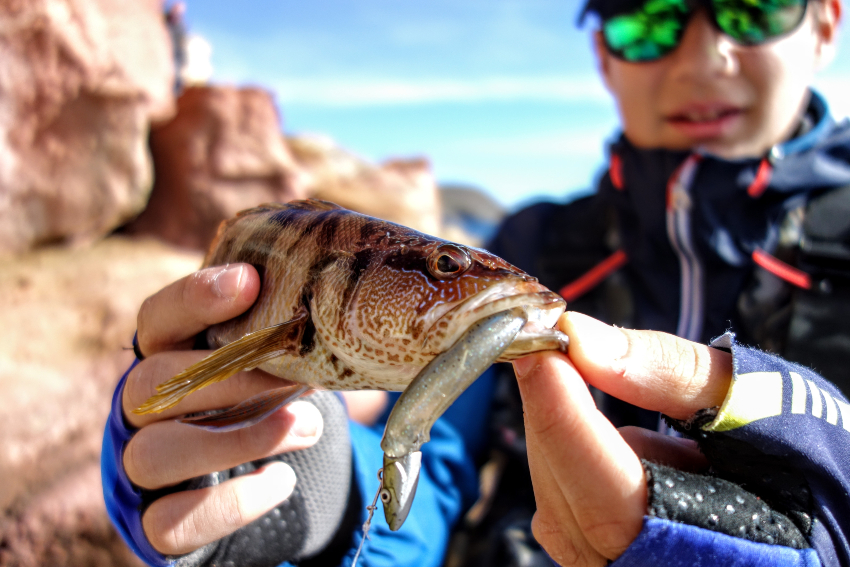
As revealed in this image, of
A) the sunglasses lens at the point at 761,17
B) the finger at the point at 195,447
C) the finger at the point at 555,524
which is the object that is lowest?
the finger at the point at 195,447

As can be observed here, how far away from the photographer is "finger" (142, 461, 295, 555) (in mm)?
1505

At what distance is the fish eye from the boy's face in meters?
1.99

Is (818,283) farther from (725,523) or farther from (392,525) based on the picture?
(392,525)

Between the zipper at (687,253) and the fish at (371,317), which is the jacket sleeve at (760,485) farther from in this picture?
the zipper at (687,253)

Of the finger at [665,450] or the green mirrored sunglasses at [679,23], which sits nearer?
the finger at [665,450]

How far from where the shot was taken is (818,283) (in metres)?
2.14

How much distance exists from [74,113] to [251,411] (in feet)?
13.5

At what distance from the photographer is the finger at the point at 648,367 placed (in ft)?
3.33

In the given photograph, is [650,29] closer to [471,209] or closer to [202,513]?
[202,513]

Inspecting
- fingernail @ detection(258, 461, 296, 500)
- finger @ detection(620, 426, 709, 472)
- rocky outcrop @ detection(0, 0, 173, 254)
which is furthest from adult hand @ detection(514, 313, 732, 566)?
rocky outcrop @ detection(0, 0, 173, 254)

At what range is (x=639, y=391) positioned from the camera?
105 cm

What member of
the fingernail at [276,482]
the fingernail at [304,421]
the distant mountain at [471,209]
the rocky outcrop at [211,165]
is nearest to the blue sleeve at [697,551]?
the fingernail at [304,421]

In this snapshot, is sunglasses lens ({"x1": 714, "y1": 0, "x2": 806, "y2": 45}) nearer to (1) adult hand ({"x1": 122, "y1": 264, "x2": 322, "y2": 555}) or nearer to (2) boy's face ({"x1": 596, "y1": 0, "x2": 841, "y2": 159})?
(2) boy's face ({"x1": 596, "y1": 0, "x2": 841, "y2": 159})

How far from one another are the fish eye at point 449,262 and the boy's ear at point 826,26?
2498 mm
